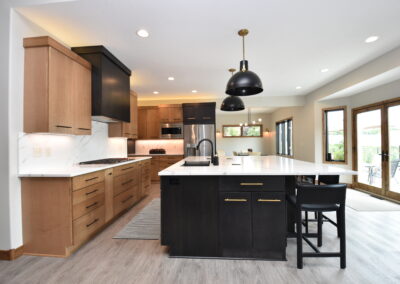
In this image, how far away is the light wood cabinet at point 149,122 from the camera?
6.12 m

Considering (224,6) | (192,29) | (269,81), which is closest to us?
(224,6)

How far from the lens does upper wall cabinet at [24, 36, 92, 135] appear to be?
82.7 inches

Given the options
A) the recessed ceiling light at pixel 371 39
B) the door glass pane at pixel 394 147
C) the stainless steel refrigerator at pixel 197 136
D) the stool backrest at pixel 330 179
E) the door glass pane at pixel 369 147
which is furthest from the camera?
the stainless steel refrigerator at pixel 197 136

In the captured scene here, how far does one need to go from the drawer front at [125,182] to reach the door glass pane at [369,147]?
534 cm

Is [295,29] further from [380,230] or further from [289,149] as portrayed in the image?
[289,149]

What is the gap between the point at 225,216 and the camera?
1.92 m

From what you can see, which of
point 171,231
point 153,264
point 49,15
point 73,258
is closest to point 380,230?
point 171,231

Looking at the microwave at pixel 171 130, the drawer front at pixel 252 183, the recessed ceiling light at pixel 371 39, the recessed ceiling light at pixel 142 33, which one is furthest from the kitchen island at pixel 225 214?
the microwave at pixel 171 130

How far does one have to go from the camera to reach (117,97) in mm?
3234

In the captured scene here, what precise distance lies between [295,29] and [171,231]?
9.48 feet

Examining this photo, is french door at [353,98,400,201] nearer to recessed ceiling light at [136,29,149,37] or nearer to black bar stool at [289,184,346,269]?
black bar stool at [289,184,346,269]

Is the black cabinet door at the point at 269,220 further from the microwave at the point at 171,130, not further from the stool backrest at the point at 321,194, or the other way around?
the microwave at the point at 171,130

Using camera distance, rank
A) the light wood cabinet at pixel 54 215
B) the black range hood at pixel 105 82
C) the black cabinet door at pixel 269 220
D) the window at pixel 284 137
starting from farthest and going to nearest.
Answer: the window at pixel 284 137, the black range hood at pixel 105 82, the light wood cabinet at pixel 54 215, the black cabinet door at pixel 269 220

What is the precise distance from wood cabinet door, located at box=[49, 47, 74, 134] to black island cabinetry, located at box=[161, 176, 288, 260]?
1.45 m
